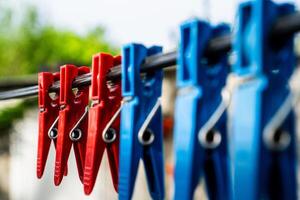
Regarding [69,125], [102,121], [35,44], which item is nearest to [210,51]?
[102,121]

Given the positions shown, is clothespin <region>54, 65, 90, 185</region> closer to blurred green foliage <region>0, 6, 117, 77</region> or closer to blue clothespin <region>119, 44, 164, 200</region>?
blue clothespin <region>119, 44, 164, 200</region>

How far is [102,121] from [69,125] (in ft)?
0.37

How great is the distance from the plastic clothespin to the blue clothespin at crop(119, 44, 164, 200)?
268 millimetres

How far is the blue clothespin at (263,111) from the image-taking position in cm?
52

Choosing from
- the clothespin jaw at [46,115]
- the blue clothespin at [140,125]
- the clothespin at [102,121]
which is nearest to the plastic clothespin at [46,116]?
the clothespin jaw at [46,115]

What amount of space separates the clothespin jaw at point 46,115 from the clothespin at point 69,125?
0.06m

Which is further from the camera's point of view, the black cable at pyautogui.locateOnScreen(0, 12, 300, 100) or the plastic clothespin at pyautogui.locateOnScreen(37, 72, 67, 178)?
the plastic clothespin at pyautogui.locateOnScreen(37, 72, 67, 178)

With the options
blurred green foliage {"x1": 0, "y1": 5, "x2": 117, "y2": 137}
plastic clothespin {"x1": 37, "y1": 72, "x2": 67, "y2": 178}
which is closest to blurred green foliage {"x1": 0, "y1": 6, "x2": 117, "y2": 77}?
blurred green foliage {"x1": 0, "y1": 5, "x2": 117, "y2": 137}

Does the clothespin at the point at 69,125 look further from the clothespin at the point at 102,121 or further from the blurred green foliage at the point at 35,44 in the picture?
the blurred green foliage at the point at 35,44

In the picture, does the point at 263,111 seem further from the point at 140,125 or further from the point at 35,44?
the point at 35,44

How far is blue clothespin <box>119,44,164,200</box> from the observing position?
2.28ft

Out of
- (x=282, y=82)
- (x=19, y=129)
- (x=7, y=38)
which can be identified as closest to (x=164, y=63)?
(x=282, y=82)

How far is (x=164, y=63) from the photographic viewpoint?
2.23 ft

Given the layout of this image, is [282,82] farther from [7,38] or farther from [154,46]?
[7,38]
